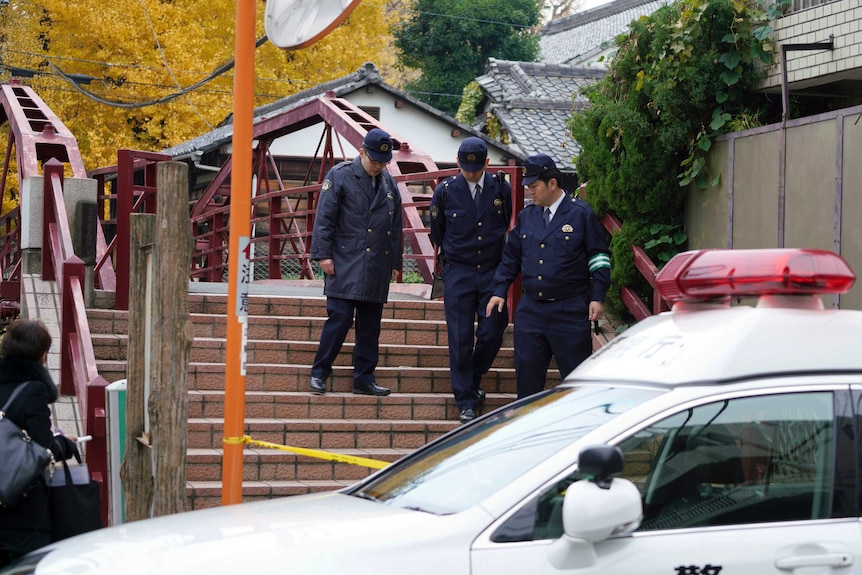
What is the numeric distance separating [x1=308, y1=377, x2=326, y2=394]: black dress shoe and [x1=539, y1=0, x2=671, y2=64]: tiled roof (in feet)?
130

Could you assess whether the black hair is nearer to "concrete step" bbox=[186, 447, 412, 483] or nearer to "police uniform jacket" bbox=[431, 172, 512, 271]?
"concrete step" bbox=[186, 447, 412, 483]

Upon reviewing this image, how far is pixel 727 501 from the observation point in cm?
337

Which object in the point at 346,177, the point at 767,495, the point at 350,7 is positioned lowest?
the point at 767,495

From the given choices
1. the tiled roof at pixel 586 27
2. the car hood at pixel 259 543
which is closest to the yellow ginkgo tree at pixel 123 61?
the car hood at pixel 259 543

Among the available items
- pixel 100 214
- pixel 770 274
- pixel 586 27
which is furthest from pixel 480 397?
pixel 586 27

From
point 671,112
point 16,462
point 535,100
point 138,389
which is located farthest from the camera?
point 535,100

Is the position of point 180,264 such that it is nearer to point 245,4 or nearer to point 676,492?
point 245,4

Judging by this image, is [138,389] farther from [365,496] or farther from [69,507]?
[365,496]

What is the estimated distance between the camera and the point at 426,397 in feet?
27.3

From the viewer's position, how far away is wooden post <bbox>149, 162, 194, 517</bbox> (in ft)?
17.2

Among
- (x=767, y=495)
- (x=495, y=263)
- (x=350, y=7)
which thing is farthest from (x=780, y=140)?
(x=767, y=495)

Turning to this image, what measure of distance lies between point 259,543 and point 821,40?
25.1 feet

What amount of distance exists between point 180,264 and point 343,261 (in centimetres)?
290

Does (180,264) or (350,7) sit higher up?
(350,7)
